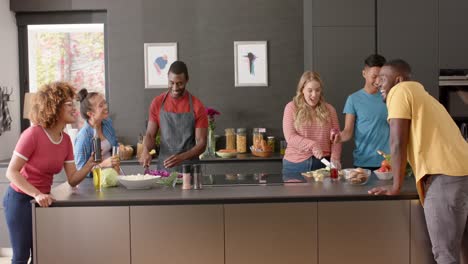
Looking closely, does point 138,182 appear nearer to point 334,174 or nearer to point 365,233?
point 334,174

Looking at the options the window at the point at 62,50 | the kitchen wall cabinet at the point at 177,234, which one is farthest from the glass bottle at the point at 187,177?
the window at the point at 62,50

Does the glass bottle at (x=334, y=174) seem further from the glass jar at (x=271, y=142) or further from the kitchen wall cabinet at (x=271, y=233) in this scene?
→ the glass jar at (x=271, y=142)

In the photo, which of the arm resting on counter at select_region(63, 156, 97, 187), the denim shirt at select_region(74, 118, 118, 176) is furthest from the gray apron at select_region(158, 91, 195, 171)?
the arm resting on counter at select_region(63, 156, 97, 187)

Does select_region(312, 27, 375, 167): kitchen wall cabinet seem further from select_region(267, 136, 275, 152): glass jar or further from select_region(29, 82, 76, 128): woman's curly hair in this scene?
select_region(29, 82, 76, 128): woman's curly hair

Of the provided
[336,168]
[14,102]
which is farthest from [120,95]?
[336,168]

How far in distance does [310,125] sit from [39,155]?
6.09ft

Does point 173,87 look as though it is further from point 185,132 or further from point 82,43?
point 82,43

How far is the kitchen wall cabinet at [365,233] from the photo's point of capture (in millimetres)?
3115

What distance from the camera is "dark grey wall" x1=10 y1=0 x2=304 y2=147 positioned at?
5664mm

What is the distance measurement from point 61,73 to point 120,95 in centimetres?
79

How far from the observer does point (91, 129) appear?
3906mm

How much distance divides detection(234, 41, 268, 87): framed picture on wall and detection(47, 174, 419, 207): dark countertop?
243 cm

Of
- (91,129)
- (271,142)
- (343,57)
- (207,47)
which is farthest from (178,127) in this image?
(343,57)

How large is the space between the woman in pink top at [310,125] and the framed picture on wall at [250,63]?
1.64 meters
